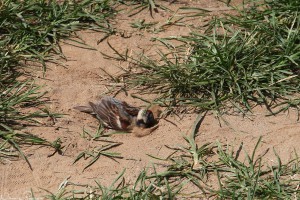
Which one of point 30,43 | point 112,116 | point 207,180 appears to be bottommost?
point 207,180

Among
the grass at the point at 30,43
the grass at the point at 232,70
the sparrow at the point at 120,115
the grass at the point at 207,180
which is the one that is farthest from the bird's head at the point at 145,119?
the grass at the point at 30,43

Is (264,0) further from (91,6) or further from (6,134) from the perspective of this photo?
(6,134)

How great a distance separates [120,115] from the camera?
6.16m

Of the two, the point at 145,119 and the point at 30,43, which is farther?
the point at 30,43

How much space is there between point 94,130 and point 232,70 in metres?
1.26

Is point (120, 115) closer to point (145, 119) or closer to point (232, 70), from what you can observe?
point (145, 119)

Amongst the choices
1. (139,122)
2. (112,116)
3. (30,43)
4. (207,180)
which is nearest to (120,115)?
(112,116)

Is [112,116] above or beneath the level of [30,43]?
beneath

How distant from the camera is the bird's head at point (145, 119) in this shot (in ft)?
20.0

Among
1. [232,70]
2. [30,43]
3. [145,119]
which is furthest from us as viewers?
[30,43]

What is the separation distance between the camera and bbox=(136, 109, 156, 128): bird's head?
6.09 meters

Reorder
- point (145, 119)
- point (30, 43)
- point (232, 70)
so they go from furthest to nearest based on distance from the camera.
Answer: point (30, 43), point (232, 70), point (145, 119)

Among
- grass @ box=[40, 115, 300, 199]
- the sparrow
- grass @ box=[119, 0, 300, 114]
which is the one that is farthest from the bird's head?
grass @ box=[40, 115, 300, 199]

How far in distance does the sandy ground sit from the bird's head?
86mm
